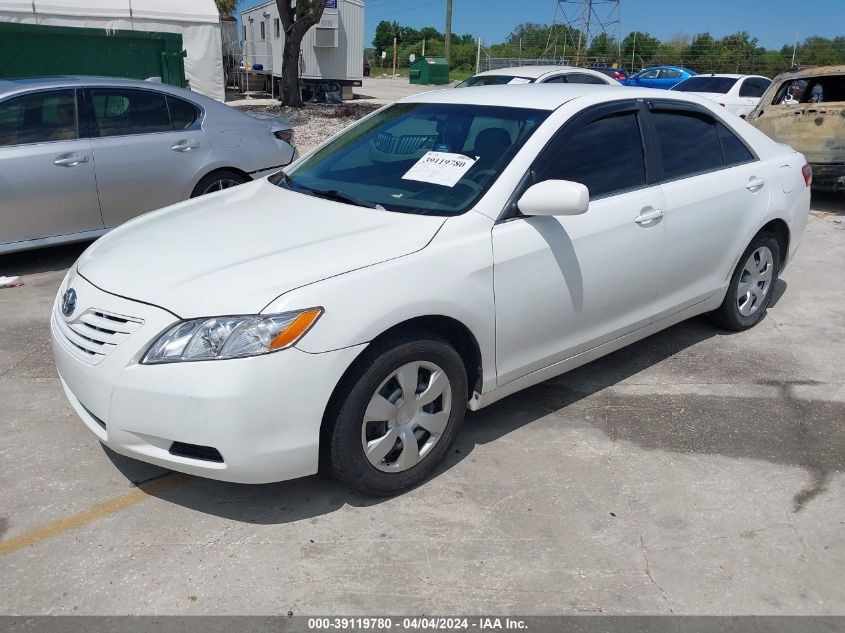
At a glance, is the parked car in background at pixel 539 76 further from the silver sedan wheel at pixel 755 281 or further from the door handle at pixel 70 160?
the silver sedan wheel at pixel 755 281

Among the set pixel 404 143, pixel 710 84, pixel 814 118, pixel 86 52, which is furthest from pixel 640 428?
pixel 710 84

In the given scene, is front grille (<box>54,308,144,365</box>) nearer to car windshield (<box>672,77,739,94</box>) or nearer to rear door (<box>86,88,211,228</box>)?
rear door (<box>86,88,211,228</box>)

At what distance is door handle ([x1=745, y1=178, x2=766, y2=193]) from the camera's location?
15.8 feet

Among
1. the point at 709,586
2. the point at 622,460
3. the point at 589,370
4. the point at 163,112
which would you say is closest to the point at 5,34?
the point at 163,112

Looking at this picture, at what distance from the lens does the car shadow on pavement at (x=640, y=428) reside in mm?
3328

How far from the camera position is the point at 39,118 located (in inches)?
243

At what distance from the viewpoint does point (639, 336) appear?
14.3ft

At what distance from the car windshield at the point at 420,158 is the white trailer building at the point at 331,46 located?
22319mm

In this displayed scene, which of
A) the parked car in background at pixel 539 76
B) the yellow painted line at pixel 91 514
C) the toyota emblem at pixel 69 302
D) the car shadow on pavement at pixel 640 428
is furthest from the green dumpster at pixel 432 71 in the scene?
the yellow painted line at pixel 91 514

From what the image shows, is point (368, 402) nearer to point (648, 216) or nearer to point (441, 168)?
point (441, 168)

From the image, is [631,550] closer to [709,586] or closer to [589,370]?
[709,586]

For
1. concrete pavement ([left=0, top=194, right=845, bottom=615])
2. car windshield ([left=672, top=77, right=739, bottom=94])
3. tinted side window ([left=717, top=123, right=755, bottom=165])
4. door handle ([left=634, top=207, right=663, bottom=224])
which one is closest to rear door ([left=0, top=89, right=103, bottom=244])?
concrete pavement ([left=0, top=194, right=845, bottom=615])

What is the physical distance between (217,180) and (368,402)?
4676 mm

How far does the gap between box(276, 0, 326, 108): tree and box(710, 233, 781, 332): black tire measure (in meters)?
15.2
